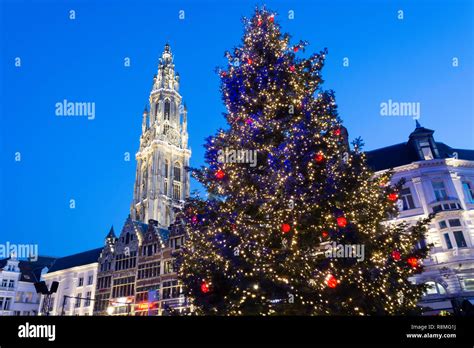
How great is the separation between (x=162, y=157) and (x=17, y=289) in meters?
38.9

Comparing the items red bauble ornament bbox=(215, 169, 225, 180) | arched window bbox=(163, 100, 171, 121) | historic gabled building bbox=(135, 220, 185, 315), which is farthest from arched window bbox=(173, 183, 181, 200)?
red bauble ornament bbox=(215, 169, 225, 180)

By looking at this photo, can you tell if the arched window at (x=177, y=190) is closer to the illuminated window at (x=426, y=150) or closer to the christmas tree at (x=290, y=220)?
the illuminated window at (x=426, y=150)

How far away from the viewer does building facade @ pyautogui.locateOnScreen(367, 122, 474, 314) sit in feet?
73.0

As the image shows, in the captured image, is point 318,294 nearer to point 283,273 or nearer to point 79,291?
point 283,273

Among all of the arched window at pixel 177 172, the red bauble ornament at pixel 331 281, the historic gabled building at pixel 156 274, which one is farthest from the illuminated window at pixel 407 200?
the arched window at pixel 177 172

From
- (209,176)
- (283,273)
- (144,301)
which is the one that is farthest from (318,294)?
(144,301)

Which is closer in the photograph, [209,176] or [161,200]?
[209,176]

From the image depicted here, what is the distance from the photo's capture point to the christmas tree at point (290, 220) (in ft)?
31.3

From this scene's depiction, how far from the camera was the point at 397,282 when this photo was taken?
9.88 metres

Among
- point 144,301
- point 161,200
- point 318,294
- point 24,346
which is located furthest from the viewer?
point 161,200

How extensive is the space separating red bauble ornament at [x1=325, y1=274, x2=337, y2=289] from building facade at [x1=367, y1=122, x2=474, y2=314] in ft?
50.8

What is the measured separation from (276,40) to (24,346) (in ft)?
42.5

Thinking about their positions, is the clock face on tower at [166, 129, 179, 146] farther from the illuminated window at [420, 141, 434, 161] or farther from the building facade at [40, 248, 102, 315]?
the illuminated window at [420, 141, 434, 161]

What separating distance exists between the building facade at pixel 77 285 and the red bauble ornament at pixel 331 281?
4190 centimetres
